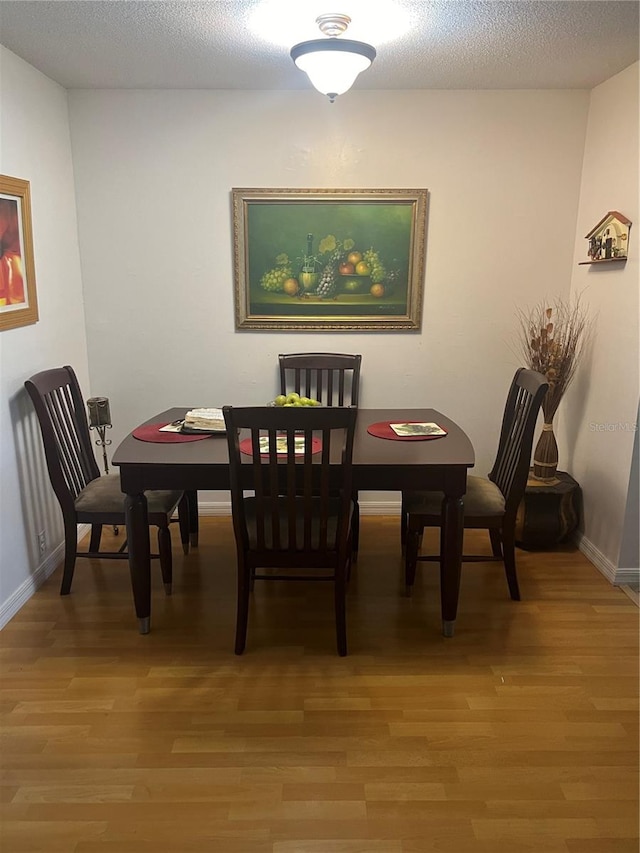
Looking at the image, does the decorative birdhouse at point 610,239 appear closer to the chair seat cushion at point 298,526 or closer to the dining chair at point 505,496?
the dining chair at point 505,496

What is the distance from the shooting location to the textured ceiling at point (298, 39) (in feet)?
7.04

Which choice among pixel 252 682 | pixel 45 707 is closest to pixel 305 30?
pixel 252 682

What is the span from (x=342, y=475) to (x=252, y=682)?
836mm

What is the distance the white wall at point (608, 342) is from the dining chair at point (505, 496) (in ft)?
1.68

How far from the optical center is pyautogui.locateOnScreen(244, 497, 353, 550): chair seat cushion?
2344mm

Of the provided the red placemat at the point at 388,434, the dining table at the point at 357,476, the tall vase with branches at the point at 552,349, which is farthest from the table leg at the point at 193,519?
the tall vase with branches at the point at 552,349

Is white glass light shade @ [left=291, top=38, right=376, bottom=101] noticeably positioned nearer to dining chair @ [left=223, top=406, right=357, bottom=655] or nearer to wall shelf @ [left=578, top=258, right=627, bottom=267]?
dining chair @ [left=223, top=406, right=357, bottom=655]

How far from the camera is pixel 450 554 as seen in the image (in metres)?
2.38

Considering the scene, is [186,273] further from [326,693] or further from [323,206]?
[326,693]

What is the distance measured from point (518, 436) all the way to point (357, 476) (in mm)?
849

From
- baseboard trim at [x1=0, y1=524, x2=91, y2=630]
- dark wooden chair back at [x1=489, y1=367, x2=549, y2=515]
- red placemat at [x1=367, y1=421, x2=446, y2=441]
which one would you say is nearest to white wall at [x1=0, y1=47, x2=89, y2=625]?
baseboard trim at [x1=0, y1=524, x2=91, y2=630]

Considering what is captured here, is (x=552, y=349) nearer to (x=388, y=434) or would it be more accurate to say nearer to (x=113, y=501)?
(x=388, y=434)

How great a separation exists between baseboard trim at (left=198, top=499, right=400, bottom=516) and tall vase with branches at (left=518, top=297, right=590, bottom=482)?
2.95ft

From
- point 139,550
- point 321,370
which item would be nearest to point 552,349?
point 321,370
